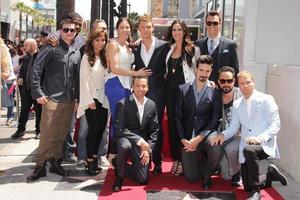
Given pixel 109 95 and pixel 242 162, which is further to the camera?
pixel 109 95

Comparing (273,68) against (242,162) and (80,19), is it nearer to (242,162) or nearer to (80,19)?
(242,162)

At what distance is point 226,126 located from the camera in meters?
5.33

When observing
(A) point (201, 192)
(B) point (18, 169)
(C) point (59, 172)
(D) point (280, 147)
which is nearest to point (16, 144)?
(B) point (18, 169)

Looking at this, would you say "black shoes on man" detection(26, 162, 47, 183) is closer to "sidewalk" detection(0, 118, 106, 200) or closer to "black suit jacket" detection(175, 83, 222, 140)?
"sidewalk" detection(0, 118, 106, 200)

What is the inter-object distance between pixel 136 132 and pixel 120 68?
0.82 metres

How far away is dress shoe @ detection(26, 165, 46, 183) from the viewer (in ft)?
17.3

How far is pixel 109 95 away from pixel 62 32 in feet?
3.21

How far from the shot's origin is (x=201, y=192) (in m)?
4.95

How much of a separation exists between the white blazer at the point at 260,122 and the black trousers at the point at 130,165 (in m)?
1.06

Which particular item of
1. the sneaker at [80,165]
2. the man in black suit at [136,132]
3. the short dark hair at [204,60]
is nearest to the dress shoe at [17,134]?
the sneaker at [80,165]

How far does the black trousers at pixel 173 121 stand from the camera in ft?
18.2

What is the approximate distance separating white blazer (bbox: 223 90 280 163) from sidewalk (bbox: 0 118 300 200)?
0.66 m

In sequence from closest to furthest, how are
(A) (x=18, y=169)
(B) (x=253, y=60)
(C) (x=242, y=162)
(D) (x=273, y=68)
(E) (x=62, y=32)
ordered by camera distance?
(C) (x=242, y=162) < (E) (x=62, y=32) < (A) (x=18, y=169) < (D) (x=273, y=68) < (B) (x=253, y=60)

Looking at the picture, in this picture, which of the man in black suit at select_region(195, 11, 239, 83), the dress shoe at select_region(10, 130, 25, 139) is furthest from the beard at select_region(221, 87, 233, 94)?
the dress shoe at select_region(10, 130, 25, 139)
